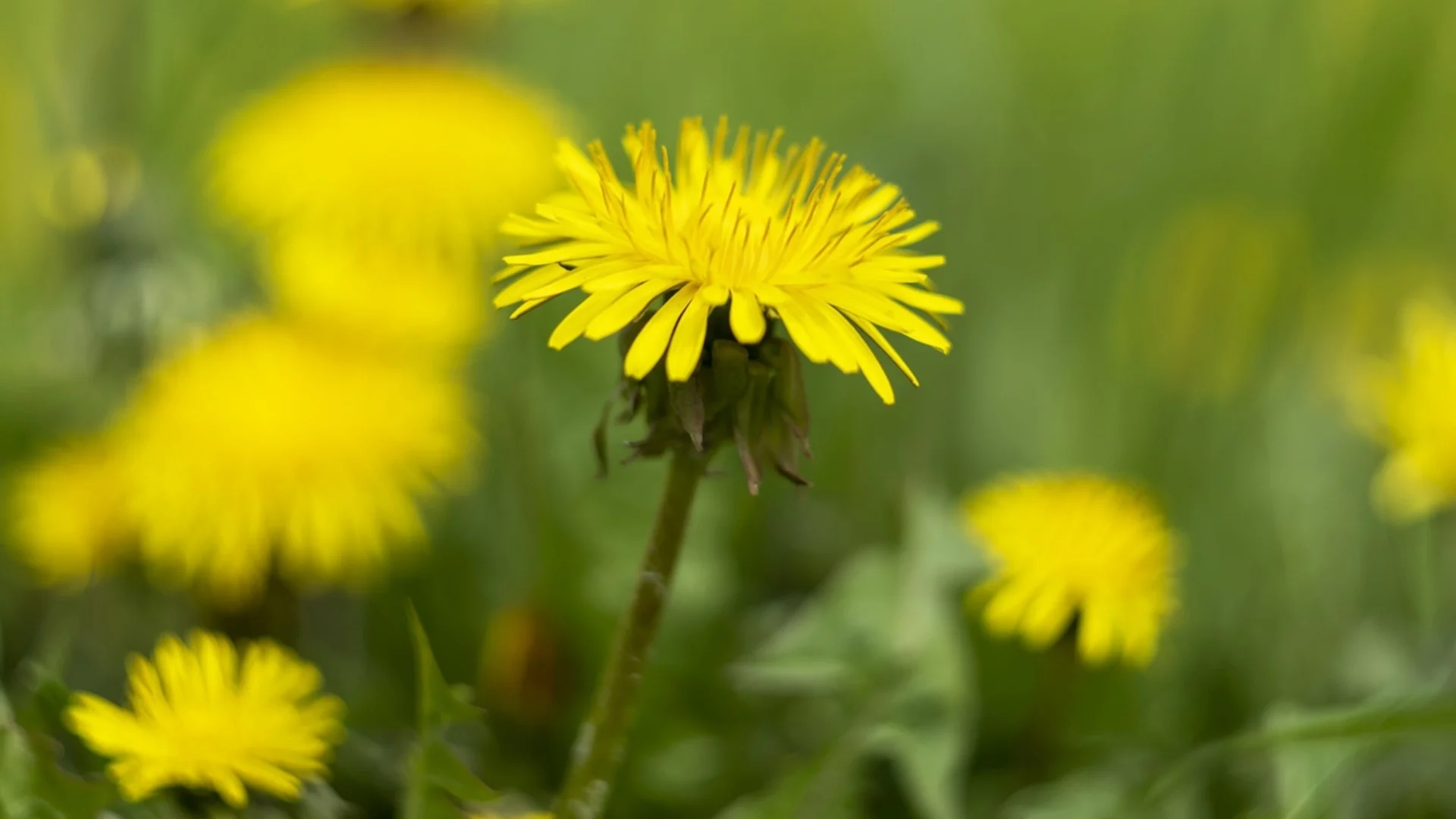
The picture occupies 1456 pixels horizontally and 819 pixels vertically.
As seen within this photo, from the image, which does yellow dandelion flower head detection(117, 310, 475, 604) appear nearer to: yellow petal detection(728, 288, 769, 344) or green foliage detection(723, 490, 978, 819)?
green foliage detection(723, 490, 978, 819)

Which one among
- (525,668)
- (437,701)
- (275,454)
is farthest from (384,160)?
(437,701)

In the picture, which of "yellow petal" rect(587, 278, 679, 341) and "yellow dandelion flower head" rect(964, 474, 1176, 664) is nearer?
"yellow petal" rect(587, 278, 679, 341)

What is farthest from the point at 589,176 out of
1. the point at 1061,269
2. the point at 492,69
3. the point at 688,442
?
the point at 1061,269

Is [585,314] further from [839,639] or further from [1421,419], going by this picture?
[1421,419]

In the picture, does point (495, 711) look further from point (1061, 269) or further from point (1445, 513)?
point (1061, 269)

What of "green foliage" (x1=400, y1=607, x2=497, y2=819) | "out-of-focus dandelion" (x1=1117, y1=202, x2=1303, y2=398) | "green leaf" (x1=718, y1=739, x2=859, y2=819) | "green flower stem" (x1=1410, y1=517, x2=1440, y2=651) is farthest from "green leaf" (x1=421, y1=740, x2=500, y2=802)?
"out-of-focus dandelion" (x1=1117, y1=202, x2=1303, y2=398)

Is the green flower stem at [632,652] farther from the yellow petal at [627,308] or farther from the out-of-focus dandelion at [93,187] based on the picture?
the out-of-focus dandelion at [93,187]
